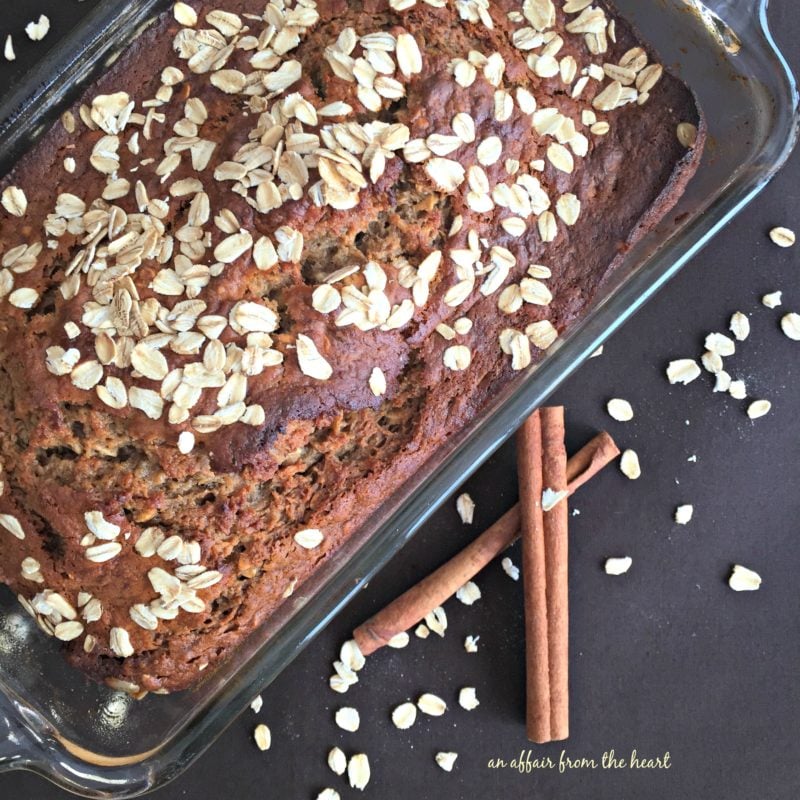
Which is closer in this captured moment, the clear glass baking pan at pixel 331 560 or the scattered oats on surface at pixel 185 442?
the scattered oats on surface at pixel 185 442

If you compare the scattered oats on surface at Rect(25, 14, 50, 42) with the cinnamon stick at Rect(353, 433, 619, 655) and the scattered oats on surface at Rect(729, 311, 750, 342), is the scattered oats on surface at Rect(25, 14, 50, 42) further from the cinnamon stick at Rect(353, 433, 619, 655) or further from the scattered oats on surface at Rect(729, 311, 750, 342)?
the scattered oats on surface at Rect(729, 311, 750, 342)

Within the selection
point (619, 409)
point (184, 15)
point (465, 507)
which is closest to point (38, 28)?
point (184, 15)

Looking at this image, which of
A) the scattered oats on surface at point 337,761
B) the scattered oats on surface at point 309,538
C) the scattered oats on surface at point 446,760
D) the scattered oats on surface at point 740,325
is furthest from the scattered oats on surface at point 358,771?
the scattered oats on surface at point 740,325

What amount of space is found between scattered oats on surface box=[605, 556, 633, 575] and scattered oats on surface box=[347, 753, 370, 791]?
65cm

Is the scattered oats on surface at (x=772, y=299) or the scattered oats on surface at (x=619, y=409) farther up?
the scattered oats on surface at (x=619, y=409)

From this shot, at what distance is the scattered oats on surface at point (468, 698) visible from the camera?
6.39ft

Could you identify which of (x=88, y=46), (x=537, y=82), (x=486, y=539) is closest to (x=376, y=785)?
(x=486, y=539)

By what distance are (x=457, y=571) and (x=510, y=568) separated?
0.14 metres

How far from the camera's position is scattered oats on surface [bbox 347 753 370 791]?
1928mm

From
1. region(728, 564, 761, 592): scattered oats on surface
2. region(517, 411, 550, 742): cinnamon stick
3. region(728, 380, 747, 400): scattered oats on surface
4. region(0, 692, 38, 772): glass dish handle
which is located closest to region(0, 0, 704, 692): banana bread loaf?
region(0, 692, 38, 772): glass dish handle

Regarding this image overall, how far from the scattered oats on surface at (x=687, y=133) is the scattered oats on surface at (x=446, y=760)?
130cm

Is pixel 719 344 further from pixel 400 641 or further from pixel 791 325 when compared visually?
pixel 400 641

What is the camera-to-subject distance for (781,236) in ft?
6.45

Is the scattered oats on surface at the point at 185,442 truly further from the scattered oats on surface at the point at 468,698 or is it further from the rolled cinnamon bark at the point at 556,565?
the scattered oats on surface at the point at 468,698
